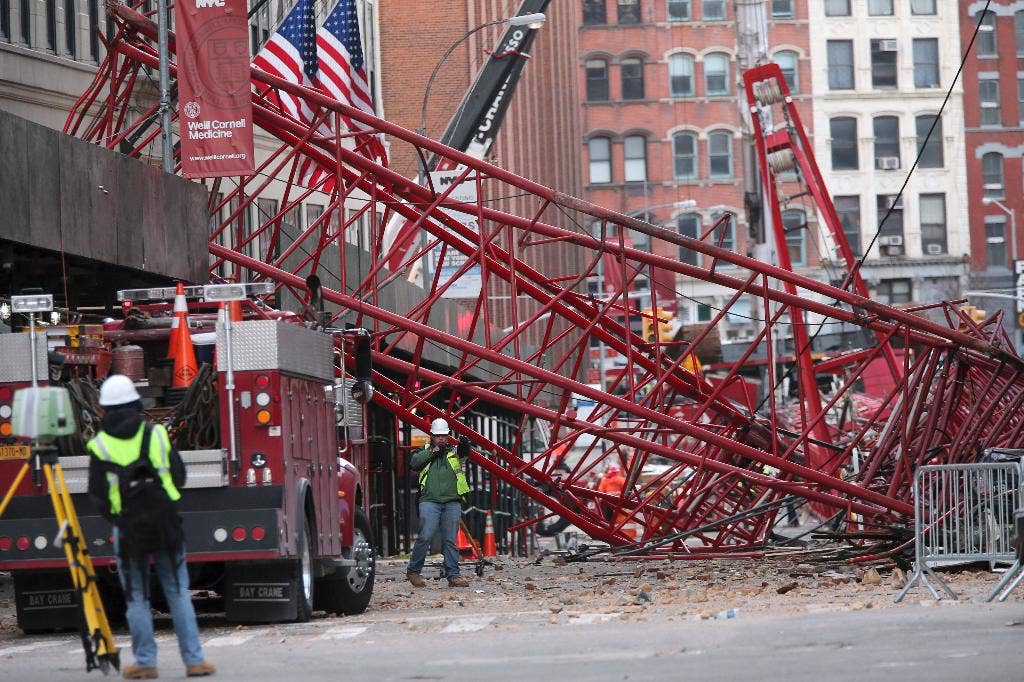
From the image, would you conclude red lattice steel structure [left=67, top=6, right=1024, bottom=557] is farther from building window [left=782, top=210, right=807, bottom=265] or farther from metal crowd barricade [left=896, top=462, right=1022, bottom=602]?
building window [left=782, top=210, right=807, bottom=265]

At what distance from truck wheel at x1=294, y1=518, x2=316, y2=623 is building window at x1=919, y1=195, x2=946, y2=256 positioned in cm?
8082

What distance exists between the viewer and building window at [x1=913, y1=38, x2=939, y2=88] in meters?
97.1

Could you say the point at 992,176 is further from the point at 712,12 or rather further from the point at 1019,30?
the point at 712,12

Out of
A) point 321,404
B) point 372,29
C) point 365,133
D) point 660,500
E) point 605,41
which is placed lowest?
point 660,500

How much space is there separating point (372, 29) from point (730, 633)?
39.8m

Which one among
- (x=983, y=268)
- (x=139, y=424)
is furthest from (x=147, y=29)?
(x=983, y=268)

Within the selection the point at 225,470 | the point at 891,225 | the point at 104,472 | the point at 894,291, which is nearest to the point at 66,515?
the point at 104,472

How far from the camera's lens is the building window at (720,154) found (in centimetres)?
9894

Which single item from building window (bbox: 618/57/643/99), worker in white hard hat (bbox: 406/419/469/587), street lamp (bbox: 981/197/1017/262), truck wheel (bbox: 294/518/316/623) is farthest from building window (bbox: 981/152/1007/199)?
truck wheel (bbox: 294/518/316/623)

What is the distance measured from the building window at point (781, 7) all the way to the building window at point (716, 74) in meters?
4.02

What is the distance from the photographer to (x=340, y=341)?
19406 millimetres

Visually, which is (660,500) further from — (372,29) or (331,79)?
(372,29)

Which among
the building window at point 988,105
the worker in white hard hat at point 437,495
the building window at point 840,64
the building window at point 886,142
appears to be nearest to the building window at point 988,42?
the building window at point 988,105

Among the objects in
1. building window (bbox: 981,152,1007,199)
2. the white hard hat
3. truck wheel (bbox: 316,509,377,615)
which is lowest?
truck wheel (bbox: 316,509,377,615)
